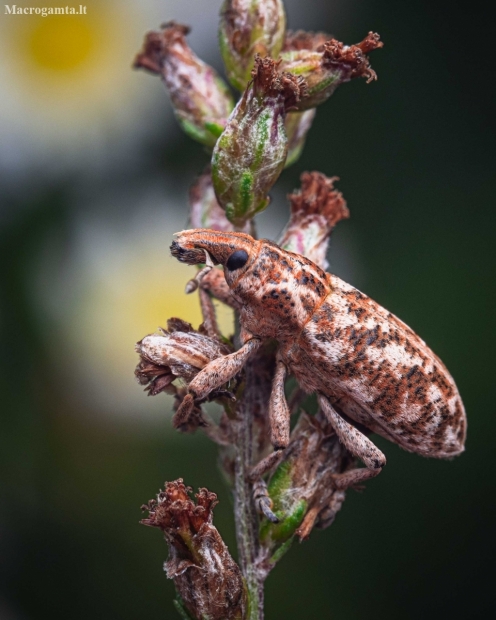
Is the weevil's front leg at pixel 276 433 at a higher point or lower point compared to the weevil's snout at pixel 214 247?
lower

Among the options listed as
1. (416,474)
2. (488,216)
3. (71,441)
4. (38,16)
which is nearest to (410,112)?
(488,216)

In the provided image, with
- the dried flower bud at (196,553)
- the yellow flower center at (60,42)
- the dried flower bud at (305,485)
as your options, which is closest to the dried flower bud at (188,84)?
the dried flower bud at (305,485)

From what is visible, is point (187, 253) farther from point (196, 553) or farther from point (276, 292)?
point (196, 553)

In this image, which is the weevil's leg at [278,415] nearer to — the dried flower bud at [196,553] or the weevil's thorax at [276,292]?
the weevil's thorax at [276,292]

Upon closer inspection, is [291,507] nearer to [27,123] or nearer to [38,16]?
[27,123]

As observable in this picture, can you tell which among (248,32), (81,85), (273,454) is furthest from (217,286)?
(81,85)
